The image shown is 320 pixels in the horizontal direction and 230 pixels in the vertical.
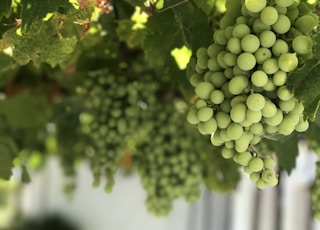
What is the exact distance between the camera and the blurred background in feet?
7.41

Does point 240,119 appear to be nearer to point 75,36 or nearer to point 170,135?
point 75,36

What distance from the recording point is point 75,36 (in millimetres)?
575

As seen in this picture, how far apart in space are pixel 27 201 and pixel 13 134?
10.7ft

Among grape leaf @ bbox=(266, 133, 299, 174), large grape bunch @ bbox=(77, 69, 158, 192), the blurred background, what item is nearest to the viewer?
grape leaf @ bbox=(266, 133, 299, 174)

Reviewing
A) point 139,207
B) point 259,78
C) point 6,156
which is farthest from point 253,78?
point 139,207

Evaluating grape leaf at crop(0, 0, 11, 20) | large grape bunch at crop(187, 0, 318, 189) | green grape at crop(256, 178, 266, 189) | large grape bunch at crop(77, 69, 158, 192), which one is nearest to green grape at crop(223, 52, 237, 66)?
large grape bunch at crop(187, 0, 318, 189)

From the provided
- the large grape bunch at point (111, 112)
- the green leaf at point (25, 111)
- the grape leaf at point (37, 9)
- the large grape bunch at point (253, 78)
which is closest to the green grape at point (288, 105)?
the large grape bunch at point (253, 78)

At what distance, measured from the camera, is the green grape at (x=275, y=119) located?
453mm

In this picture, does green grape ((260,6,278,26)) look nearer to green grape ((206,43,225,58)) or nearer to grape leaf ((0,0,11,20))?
green grape ((206,43,225,58))

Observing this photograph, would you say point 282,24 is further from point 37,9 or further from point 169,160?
point 169,160

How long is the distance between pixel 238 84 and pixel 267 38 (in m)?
0.04

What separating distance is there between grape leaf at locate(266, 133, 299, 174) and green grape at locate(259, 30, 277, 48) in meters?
0.32

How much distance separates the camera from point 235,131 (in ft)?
1.48

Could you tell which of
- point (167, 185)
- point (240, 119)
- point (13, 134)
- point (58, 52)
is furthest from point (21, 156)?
point (240, 119)
